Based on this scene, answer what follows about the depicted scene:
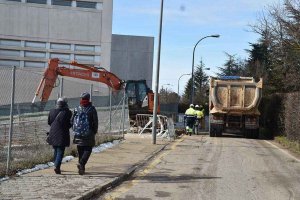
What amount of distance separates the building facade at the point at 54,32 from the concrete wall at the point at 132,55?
37.5ft

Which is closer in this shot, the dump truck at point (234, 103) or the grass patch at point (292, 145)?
the grass patch at point (292, 145)

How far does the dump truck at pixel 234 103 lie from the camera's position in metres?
26.0

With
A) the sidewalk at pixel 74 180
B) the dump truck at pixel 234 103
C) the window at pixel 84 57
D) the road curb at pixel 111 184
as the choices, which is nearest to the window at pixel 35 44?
the window at pixel 84 57

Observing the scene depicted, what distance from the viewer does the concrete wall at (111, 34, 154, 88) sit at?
6888 cm

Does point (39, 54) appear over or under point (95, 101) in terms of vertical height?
over

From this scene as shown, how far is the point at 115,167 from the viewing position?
12.1 m

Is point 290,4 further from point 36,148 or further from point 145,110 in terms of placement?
point 36,148

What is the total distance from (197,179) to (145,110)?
17910 millimetres

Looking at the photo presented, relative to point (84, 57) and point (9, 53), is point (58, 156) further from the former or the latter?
point (9, 53)

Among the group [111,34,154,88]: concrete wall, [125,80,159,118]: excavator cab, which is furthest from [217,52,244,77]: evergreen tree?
[125,80,159,118]: excavator cab

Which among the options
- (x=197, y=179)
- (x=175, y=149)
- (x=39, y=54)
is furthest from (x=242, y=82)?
(x=39, y=54)

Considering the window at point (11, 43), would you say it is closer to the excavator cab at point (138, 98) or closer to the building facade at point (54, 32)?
the building facade at point (54, 32)

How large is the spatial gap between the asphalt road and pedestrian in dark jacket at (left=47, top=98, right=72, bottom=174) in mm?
1479

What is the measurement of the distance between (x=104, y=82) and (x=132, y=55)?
Result: 4249 centimetres
